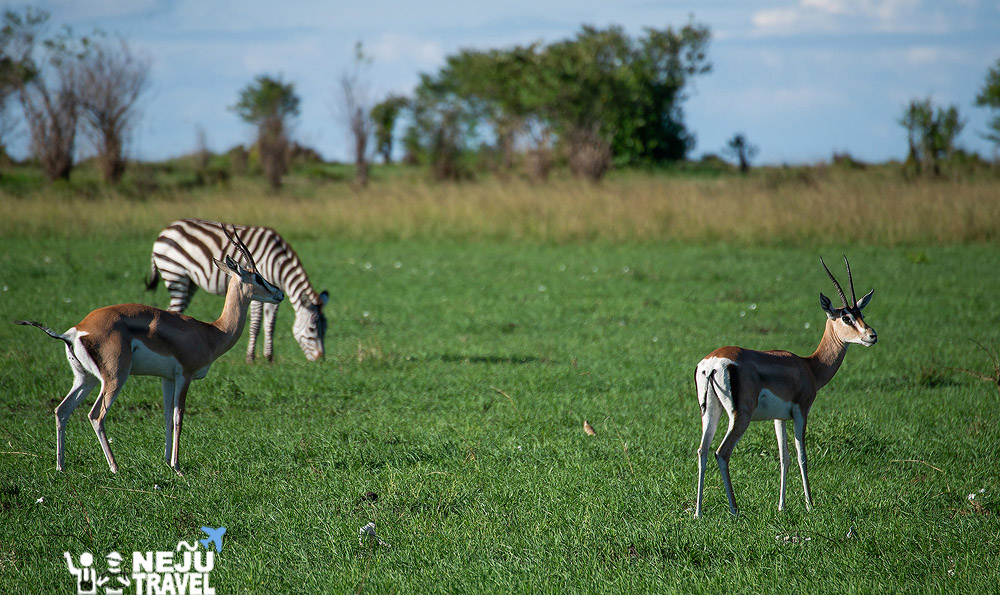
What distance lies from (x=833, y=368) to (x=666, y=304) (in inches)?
274

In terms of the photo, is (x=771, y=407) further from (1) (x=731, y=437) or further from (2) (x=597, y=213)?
(2) (x=597, y=213)

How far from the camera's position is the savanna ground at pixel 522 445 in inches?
159

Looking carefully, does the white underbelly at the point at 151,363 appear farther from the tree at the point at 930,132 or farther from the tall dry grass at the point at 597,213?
the tree at the point at 930,132

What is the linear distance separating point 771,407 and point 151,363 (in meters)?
3.63

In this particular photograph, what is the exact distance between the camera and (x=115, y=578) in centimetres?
386

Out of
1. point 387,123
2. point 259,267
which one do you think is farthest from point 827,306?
point 387,123

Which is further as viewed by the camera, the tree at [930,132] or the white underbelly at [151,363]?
the tree at [930,132]

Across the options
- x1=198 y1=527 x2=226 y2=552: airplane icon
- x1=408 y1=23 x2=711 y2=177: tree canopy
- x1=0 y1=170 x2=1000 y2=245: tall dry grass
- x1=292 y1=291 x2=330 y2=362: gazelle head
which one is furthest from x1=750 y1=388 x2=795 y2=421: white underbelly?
x1=408 y1=23 x2=711 y2=177: tree canopy

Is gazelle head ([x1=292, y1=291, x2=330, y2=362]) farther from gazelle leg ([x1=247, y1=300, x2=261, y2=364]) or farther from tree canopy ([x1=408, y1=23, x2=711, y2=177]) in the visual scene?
tree canopy ([x1=408, y1=23, x2=711, y2=177])

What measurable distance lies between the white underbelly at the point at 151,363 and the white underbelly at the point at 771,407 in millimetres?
3472

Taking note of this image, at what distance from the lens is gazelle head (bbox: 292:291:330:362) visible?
28.2 ft

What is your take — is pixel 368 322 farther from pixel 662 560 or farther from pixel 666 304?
pixel 662 560

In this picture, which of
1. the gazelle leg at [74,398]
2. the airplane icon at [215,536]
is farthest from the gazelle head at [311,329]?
the airplane icon at [215,536]

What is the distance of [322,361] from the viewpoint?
839 centimetres
